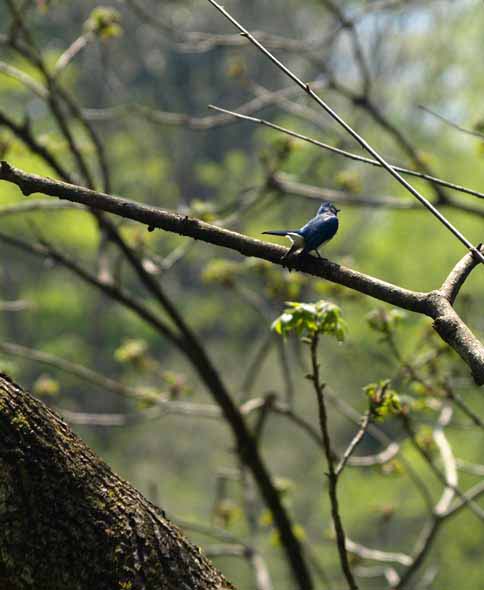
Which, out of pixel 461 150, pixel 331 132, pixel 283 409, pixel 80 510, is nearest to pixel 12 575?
pixel 80 510

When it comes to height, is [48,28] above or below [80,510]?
above

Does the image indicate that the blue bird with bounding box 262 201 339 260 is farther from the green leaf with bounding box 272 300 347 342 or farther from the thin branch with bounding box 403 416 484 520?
the thin branch with bounding box 403 416 484 520

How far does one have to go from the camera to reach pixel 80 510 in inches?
71.1

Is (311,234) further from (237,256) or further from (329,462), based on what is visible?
(237,256)

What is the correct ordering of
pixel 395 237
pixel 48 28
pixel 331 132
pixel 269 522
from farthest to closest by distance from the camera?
pixel 48 28 < pixel 395 237 < pixel 331 132 < pixel 269 522

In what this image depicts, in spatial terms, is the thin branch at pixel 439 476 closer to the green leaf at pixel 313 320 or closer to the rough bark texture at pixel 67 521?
the green leaf at pixel 313 320

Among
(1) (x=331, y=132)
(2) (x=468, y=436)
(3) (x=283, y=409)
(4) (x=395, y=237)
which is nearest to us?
(3) (x=283, y=409)

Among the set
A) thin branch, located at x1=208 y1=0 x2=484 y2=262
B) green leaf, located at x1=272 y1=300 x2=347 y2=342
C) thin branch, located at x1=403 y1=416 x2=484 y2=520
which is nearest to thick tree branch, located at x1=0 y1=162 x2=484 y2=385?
thin branch, located at x1=208 y1=0 x2=484 y2=262

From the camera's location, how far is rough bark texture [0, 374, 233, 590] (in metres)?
1.71

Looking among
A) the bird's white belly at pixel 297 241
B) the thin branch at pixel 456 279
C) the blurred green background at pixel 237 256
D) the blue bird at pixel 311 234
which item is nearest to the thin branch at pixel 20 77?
the blue bird at pixel 311 234

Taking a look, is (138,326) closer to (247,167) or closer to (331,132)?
(247,167)

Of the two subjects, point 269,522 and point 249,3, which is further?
point 249,3

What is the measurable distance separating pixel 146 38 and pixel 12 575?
22.2 metres

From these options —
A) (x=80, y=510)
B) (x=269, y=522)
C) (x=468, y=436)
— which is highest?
(x=468, y=436)
